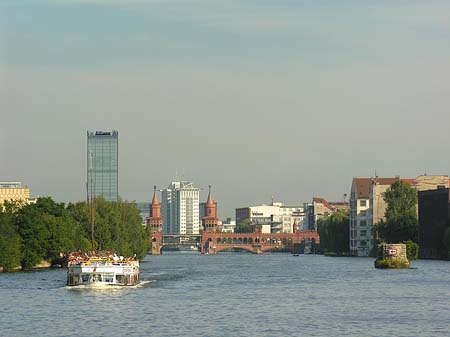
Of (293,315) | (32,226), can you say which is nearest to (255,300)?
(293,315)

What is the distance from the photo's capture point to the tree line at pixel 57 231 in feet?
488

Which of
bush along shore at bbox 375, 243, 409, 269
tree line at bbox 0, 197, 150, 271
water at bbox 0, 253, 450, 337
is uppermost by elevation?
tree line at bbox 0, 197, 150, 271

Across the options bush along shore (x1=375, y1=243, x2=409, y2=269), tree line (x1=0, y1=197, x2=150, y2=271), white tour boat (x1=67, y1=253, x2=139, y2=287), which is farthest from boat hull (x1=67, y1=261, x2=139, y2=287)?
bush along shore (x1=375, y1=243, x2=409, y2=269)

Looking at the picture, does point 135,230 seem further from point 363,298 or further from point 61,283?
point 363,298

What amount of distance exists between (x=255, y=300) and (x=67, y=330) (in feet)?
85.9

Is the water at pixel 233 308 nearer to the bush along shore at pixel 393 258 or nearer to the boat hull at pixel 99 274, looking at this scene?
the boat hull at pixel 99 274

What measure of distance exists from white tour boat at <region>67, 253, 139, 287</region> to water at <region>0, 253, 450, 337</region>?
1.81 meters

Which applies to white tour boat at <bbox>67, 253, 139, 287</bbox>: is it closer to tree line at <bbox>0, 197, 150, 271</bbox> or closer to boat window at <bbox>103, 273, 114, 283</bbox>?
boat window at <bbox>103, 273, 114, 283</bbox>

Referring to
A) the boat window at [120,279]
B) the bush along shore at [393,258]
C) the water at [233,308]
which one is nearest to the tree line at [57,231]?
the water at [233,308]

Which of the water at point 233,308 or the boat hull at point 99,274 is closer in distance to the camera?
the water at point 233,308

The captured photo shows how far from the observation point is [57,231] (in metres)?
159

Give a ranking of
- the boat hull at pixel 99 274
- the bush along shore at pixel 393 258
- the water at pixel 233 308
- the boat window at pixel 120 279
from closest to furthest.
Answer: the water at pixel 233 308
the boat hull at pixel 99 274
the boat window at pixel 120 279
the bush along shore at pixel 393 258

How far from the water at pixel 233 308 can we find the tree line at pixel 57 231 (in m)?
25.6

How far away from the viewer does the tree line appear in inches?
5861
